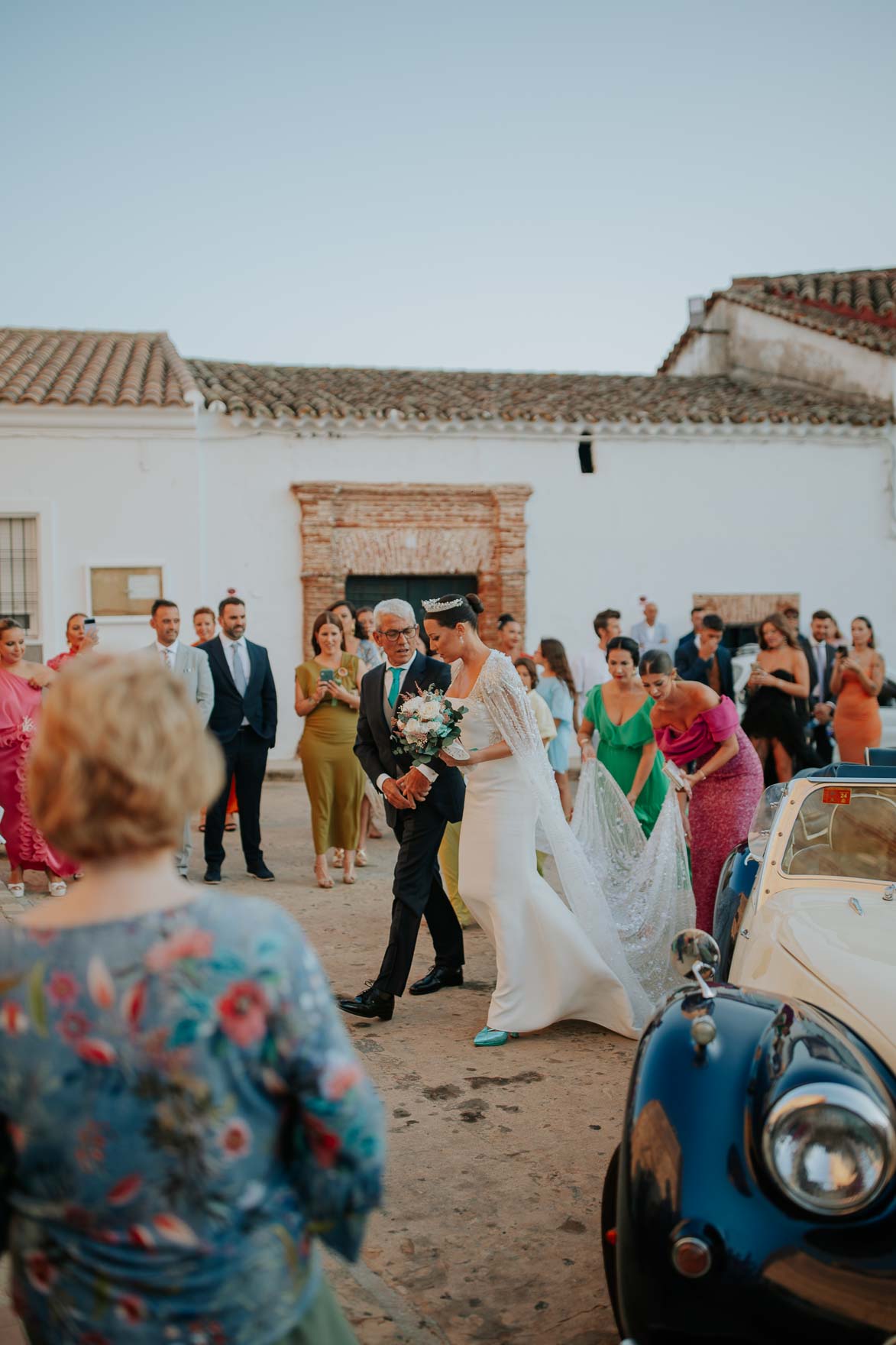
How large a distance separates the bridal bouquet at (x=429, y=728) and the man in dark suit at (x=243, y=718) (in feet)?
12.6

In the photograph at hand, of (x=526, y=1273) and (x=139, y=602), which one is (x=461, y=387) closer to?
(x=139, y=602)

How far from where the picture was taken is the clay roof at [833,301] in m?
20.4

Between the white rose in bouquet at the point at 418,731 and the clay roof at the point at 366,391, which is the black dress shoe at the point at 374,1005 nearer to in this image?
the white rose in bouquet at the point at 418,731

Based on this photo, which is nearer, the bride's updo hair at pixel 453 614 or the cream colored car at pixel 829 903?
the cream colored car at pixel 829 903

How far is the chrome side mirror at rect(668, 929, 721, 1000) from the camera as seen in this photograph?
308cm

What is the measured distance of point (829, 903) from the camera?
4074 mm

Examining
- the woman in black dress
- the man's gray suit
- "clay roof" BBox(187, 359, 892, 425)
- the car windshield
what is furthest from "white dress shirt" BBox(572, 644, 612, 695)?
the car windshield

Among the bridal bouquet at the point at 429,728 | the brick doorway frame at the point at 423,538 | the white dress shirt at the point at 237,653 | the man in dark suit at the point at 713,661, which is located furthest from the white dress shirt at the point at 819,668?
the bridal bouquet at the point at 429,728

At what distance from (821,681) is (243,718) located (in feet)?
19.1

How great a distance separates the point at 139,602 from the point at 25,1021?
15.4 metres

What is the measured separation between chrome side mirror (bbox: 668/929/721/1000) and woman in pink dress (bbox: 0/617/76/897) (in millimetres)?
6369

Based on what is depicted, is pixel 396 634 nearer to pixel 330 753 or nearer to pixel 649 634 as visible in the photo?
pixel 330 753

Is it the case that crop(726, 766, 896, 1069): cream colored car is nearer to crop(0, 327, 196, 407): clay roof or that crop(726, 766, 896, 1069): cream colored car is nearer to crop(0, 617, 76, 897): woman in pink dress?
crop(0, 617, 76, 897): woman in pink dress

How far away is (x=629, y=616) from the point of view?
18.4 metres
